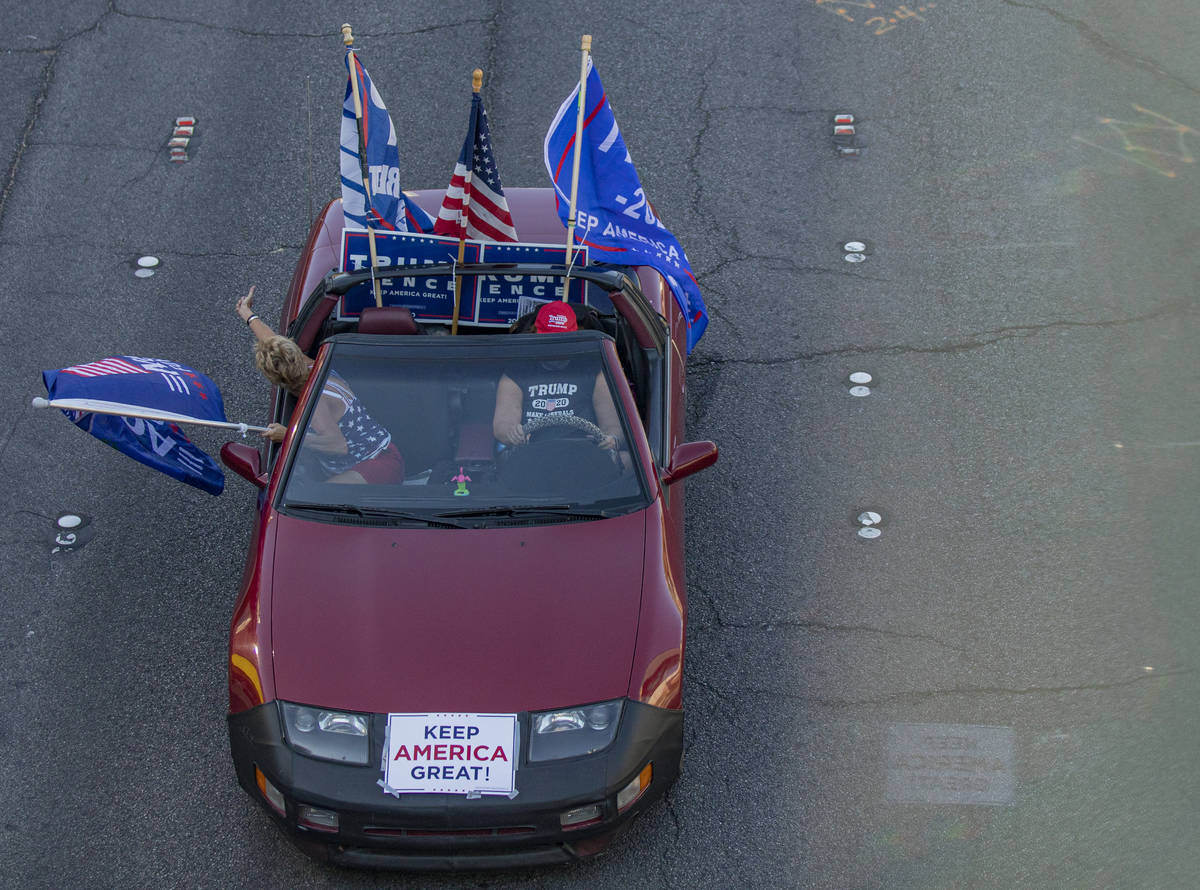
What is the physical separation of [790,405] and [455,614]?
10.1 feet

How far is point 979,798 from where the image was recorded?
5.36m

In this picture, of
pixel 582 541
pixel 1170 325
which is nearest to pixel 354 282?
pixel 582 541

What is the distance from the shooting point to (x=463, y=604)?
4980 mm

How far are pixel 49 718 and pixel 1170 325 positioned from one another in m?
6.52

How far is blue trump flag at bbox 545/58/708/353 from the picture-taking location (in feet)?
20.9

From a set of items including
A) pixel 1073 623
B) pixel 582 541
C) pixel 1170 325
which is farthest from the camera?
pixel 1170 325

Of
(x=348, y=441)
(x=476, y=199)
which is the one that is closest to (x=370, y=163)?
A: (x=476, y=199)

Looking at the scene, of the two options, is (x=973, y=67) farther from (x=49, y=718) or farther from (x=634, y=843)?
(x=49, y=718)

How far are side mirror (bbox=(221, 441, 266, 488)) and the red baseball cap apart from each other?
1.41 m

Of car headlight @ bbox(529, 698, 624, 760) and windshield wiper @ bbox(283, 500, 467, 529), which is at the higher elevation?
windshield wiper @ bbox(283, 500, 467, 529)

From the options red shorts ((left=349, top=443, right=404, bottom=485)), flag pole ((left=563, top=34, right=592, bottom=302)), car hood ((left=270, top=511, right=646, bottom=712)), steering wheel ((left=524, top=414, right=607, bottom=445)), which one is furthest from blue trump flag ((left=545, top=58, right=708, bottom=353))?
car hood ((left=270, top=511, right=646, bottom=712))

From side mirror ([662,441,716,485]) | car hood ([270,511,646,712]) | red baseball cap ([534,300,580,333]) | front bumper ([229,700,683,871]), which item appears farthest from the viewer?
red baseball cap ([534,300,580,333])

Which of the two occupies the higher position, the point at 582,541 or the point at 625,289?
the point at 625,289

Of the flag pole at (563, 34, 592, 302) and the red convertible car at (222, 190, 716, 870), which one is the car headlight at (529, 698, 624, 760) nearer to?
the red convertible car at (222, 190, 716, 870)
